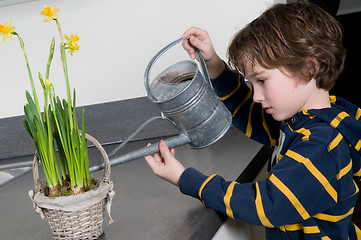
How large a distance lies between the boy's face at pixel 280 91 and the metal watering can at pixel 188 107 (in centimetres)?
10

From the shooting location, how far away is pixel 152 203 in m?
1.18

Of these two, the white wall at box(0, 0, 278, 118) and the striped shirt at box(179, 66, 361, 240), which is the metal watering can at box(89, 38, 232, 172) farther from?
the white wall at box(0, 0, 278, 118)

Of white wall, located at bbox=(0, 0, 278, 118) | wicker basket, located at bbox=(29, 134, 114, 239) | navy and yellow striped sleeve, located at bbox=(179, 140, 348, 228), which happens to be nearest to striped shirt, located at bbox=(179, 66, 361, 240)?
navy and yellow striped sleeve, located at bbox=(179, 140, 348, 228)

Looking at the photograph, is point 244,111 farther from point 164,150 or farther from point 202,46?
point 164,150

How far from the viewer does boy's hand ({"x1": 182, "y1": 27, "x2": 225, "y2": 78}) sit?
1.34m

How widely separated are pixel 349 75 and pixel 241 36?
3084 millimetres

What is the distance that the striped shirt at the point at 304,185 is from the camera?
1.07 metres

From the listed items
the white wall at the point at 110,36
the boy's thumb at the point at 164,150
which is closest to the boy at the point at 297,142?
the boy's thumb at the point at 164,150

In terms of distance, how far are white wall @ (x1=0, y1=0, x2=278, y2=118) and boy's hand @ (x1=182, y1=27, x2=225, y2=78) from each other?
389 mm

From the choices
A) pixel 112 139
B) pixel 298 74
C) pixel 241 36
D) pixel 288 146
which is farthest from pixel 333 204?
pixel 112 139

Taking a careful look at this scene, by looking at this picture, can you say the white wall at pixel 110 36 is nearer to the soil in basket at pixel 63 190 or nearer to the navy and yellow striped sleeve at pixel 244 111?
the navy and yellow striped sleeve at pixel 244 111

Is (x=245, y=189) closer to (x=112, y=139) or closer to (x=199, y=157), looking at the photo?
(x=199, y=157)

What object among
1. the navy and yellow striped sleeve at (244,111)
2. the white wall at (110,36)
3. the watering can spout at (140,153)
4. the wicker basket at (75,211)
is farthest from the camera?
the white wall at (110,36)

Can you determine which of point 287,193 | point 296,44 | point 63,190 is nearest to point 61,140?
point 63,190
